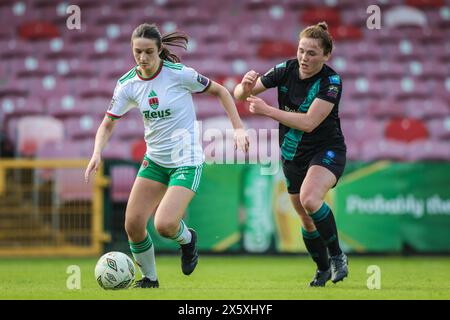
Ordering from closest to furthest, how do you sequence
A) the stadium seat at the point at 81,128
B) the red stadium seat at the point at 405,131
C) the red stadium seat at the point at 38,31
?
the stadium seat at the point at 81,128 → the red stadium seat at the point at 405,131 → the red stadium seat at the point at 38,31

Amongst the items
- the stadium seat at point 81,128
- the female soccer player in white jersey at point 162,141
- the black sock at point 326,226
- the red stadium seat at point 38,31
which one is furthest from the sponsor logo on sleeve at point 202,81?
the red stadium seat at point 38,31

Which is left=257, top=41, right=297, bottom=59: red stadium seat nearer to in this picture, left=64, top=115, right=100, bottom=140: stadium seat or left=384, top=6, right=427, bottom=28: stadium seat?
left=384, top=6, right=427, bottom=28: stadium seat

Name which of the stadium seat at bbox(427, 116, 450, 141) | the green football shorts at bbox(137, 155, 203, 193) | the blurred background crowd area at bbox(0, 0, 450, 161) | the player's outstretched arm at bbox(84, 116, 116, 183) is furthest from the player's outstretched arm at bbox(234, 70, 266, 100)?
the stadium seat at bbox(427, 116, 450, 141)

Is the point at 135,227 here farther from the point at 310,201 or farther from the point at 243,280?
the point at 243,280

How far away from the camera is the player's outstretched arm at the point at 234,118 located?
6412 mm

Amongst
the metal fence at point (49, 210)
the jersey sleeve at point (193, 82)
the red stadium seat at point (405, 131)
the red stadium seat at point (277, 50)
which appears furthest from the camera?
the red stadium seat at point (277, 50)

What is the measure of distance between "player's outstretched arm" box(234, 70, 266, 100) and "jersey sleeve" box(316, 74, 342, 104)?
57 cm

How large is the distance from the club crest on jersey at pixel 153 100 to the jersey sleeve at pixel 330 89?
1.37 metres

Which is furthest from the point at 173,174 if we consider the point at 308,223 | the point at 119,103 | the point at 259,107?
the point at 308,223

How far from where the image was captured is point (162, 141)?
6.87 metres

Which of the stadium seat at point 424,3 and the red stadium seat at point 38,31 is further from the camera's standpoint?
the stadium seat at point 424,3

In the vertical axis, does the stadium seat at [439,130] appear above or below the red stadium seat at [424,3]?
below

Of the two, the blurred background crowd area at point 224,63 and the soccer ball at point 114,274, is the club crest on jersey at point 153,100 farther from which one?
the blurred background crowd area at point 224,63

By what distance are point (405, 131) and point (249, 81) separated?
8.75 m
